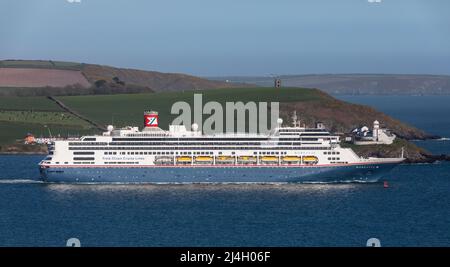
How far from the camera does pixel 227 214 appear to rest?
49.6 meters

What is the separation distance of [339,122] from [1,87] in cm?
4871

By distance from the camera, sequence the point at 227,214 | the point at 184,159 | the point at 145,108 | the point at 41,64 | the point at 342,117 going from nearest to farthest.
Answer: the point at 227,214 < the point at 184,159 < the point at 342,117 < the point at 145,108 < the point at 41,64

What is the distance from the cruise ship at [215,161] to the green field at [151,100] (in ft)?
125

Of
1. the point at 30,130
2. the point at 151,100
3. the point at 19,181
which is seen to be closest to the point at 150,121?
the point at 19,181

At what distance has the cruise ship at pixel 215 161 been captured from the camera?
63625mm

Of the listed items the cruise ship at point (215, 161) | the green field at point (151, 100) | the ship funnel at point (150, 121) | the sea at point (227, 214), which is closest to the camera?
the sea at point (227, 214)

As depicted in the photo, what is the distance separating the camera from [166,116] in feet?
348

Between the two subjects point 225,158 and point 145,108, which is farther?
point 145,108

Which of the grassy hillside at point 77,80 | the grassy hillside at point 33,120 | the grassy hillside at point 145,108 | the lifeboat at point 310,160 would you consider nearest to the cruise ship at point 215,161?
the lifeboat at point 310,160

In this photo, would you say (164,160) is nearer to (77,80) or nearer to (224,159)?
(224,159)

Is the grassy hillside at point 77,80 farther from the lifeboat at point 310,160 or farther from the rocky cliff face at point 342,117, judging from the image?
the lifeboat at point 310,160

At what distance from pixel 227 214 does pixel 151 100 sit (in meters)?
69.5

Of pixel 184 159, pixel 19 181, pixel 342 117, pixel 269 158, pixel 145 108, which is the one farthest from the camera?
pixel 145 108

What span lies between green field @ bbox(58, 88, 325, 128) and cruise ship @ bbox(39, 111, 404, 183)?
125 feet
